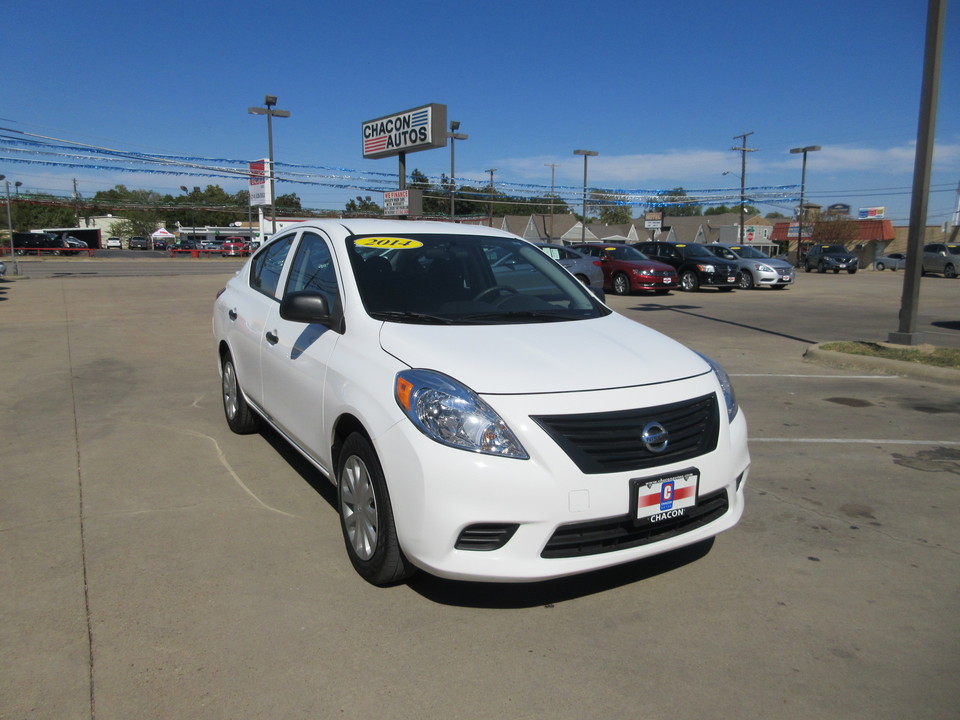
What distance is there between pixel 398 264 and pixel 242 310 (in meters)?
1.76

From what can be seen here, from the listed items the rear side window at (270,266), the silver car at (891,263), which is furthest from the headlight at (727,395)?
the silver car at (891,263)

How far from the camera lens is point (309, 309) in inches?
146

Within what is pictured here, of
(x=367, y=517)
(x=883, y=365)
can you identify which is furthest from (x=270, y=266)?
(x=883, y=365)

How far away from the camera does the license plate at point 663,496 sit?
2949mm

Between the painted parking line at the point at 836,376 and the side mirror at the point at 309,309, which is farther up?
the side mirror at the point at 309,309

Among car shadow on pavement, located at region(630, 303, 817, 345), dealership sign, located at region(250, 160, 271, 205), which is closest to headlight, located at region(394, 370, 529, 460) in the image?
car shadow on pavement, located at region(630, 303, 817, 345)

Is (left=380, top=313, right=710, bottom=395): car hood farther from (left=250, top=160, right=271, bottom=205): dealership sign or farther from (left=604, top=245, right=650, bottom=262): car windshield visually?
(left=250, top=160, right=271, bottom=205): dealership sign

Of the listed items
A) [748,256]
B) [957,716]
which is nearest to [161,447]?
[957,716]

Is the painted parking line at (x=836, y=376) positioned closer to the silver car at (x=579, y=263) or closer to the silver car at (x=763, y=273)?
the silver car at (x=579, y=263)

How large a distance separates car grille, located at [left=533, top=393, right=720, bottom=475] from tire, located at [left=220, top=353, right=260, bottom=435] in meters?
3.42

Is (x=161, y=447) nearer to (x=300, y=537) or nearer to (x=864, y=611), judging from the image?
(x=300, y=537)

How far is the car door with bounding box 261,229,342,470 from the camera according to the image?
3820mm

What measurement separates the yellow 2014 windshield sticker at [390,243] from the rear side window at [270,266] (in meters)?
0.91

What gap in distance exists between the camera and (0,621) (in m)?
3.06
